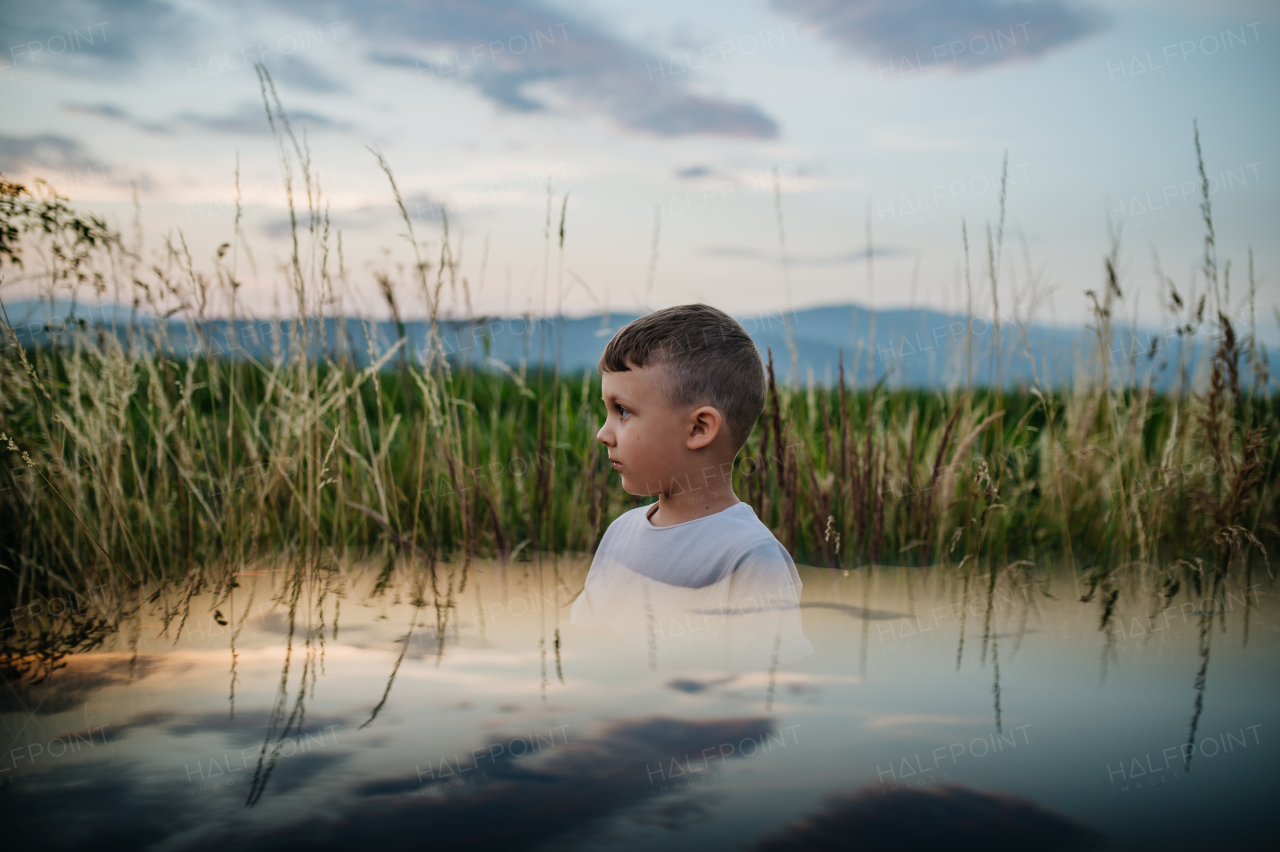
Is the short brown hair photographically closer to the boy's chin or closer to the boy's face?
the boy's face

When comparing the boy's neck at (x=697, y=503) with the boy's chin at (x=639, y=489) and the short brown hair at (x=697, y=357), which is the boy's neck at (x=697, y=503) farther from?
the short brown hair at (x=697, y=357)

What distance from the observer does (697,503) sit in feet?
6.27

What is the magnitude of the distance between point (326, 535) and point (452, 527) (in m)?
0.50

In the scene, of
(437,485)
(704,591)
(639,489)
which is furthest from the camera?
(437,485)

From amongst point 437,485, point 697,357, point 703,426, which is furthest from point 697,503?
point 437,485

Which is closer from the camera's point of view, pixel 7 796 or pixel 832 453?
pixel 7 796

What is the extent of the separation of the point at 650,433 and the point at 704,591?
→ 38cm

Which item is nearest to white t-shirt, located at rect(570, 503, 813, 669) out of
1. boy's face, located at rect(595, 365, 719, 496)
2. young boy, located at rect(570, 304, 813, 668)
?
young boy, located at rect(570, 304, 813, 668)

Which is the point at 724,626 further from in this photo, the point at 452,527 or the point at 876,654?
the point at 452,527

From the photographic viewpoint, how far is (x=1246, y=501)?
9.72 ft

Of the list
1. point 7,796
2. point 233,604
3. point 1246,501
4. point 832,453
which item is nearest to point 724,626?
point 7,796

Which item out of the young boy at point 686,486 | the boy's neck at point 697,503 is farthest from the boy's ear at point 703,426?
the boy's neck at point 697,503

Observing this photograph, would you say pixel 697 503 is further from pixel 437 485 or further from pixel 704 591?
pixel 437 485

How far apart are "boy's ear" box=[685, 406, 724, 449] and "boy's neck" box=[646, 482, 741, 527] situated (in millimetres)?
114
